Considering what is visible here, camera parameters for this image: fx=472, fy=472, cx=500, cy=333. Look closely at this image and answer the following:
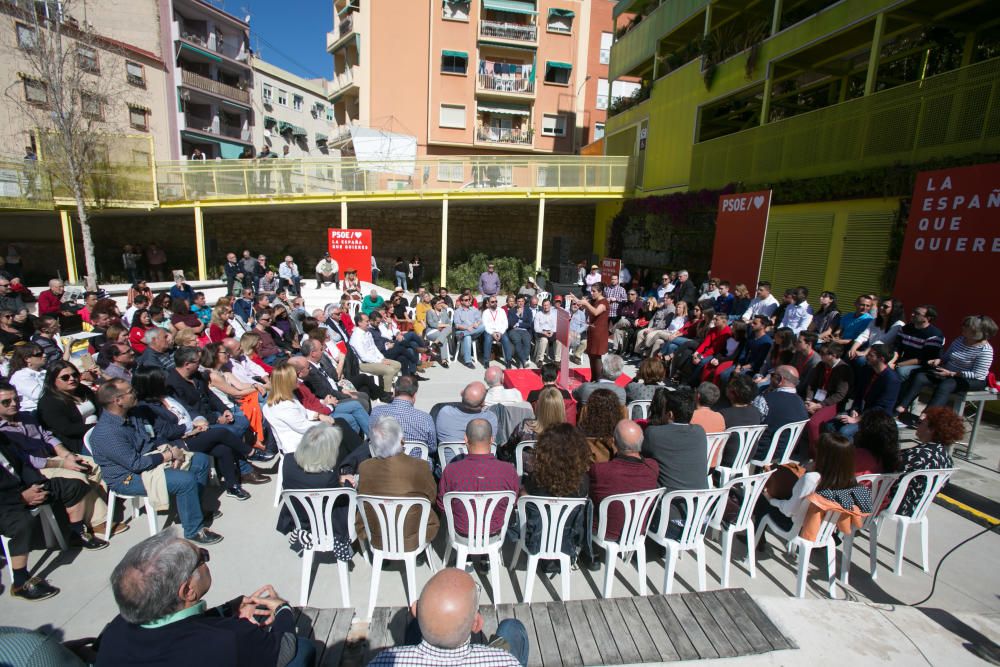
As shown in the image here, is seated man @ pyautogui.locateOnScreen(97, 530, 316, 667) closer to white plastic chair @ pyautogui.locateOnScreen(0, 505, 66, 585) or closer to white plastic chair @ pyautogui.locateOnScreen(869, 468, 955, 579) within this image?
white plastic chair @ pyautogui.locateOnScreen(0, 505, 66, 585)

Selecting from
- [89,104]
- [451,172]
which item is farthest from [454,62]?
[89,104]

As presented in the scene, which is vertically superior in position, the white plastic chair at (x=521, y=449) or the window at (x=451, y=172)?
the window at (x=451, y=172)

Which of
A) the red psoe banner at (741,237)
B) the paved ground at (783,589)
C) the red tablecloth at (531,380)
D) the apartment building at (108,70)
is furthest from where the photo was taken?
the apartment building at (108,70)

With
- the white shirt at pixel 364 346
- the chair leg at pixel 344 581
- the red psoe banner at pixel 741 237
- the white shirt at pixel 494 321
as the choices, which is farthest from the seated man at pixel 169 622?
the red psoe banner at pixel 741 237

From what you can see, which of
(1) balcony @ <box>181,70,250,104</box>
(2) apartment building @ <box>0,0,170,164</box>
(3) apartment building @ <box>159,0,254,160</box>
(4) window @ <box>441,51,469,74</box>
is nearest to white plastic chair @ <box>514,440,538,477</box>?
(2) apartment building @ <box>0,0,170,164</box>

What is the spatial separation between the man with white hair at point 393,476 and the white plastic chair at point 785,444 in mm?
2953

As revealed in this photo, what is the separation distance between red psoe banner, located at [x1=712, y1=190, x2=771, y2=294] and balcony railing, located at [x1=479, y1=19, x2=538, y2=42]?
17067 millimetres

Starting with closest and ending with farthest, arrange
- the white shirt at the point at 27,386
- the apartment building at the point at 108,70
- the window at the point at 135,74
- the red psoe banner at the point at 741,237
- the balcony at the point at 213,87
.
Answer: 1. the white shirt at the point at 27,386
2. the red psoe banner at the point at 741,237
3. the apartment building at the point at 108,70
4. the window at the point at 135,74
5. the balcony at the point at 213,87

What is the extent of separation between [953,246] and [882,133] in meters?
2.87

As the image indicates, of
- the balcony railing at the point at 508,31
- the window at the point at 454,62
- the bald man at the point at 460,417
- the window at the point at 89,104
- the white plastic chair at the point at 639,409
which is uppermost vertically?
the balcony railing at the point at 508,31

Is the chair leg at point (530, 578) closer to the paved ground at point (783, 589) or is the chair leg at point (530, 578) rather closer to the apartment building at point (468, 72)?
the paved ground at point (783, 589)

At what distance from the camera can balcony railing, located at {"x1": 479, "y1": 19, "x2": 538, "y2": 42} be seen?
879 inches

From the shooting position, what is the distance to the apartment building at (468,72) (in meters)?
22.2

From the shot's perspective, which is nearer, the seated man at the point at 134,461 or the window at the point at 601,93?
the seated man at the point at 134,461
